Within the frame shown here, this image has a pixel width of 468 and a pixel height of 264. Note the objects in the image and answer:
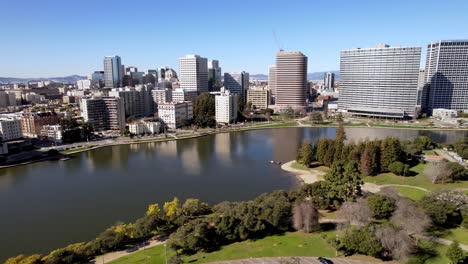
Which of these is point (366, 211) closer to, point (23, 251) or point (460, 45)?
point (23, 251)

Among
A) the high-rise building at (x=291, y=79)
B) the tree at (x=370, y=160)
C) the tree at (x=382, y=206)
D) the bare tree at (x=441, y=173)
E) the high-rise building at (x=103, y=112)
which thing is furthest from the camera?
the high-rise building at (x=291, y=79)

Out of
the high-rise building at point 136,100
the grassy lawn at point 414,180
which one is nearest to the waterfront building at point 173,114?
the high-rise building at point 136,100

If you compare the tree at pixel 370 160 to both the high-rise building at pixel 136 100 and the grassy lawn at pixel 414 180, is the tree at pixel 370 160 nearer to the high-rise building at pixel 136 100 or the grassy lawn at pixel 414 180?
the grassy lawn at pixel 414 180

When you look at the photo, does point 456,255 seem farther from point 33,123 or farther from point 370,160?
point 33,123

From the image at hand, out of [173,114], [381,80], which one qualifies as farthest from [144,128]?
[381,80]

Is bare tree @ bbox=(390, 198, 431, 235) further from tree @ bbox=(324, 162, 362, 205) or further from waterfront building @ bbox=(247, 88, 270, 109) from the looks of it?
waterfront building @ bbox=(247, 88, 270, 109)

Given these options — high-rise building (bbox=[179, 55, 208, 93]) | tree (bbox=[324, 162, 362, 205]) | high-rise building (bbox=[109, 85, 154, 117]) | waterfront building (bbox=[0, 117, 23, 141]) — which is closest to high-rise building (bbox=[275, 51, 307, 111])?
high-rise building (bbox=[179, 55, 208, 93])

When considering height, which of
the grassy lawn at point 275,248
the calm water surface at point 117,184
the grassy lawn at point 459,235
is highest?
the grassy lawn at point 459,235
